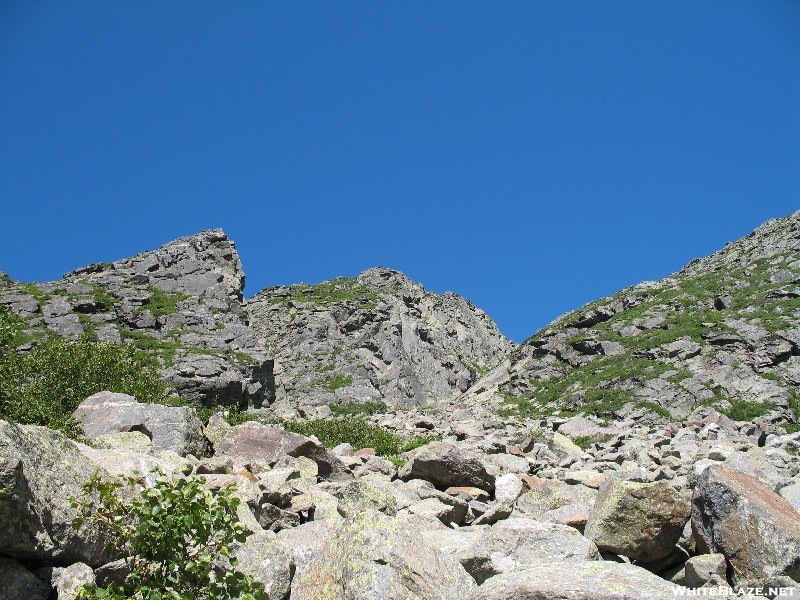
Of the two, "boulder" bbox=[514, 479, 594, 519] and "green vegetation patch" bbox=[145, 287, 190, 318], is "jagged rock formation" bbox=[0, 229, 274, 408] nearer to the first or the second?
"green vegetation patch" bbox=[145, 287, 190, 318]

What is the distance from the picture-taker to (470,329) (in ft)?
285

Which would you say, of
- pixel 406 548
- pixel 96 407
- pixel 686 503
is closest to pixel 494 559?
pixel 406 548

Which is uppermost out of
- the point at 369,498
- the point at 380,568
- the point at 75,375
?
the point at 75,375

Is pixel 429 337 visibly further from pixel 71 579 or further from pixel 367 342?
pixel 71 579

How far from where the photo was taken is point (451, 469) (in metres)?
14.1

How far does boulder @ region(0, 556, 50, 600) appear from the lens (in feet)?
22.4

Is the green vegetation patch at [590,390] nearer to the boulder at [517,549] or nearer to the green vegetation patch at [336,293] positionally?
the boulder at [517,549]

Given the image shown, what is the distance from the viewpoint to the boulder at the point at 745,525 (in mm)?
7908

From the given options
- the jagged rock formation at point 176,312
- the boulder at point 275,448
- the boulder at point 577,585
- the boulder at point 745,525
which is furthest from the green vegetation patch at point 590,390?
the boulder at point 577,585

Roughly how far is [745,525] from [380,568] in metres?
4.97

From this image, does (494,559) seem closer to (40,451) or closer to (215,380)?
(40,451)

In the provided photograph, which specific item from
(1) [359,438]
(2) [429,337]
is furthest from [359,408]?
(2) [429,337]

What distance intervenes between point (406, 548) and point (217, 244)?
70.2m

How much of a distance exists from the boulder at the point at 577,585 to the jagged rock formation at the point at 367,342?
47.4m
